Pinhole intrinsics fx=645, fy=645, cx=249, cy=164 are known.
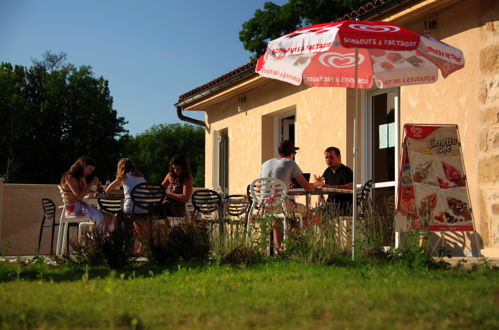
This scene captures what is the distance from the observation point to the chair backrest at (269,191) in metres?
7.30

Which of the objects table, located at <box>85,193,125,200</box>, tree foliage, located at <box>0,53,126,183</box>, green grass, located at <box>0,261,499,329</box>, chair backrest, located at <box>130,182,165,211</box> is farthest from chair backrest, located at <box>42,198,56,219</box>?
tree foliage, located at <box>0,53,126,183</box>

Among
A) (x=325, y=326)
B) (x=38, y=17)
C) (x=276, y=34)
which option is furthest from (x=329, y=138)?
(x=276, y=34)

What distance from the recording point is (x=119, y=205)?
9.44 m

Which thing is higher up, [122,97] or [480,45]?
[122,97]

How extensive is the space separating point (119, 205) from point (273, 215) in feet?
10.9

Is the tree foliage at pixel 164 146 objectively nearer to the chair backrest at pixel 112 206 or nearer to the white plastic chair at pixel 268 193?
the chair backrest at pixel 112 206

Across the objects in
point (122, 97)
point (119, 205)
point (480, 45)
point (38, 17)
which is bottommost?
point (119, 205)

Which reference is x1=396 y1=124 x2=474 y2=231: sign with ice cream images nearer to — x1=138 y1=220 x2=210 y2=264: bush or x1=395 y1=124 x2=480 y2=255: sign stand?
x1=395 y1=124 x2=480 y2=255: sign stand

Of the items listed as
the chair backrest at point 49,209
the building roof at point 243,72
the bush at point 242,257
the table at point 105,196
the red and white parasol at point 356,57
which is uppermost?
the building roof at point 243,72

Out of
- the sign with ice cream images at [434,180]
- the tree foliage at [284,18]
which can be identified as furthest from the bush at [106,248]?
the tree foliage at [284,18]

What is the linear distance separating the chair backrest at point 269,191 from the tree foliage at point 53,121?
1266 inches

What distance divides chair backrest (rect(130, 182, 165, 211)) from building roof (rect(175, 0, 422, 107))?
136 inches

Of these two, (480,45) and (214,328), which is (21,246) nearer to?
(480,45)

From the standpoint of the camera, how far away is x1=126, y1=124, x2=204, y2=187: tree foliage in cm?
6625
